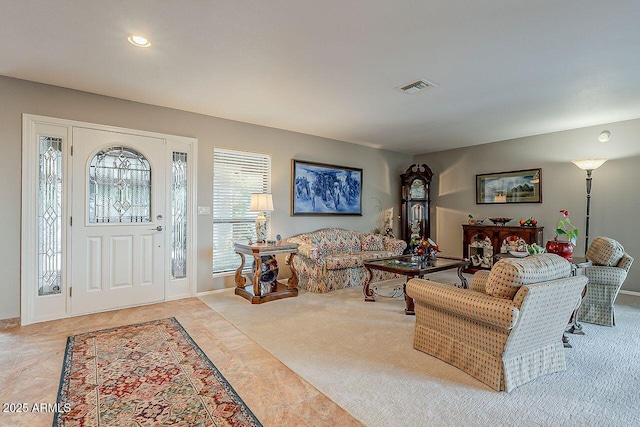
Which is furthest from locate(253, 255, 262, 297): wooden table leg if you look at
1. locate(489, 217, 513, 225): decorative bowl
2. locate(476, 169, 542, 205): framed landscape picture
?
locate(476, 169, 542, 205): framed landscape picture

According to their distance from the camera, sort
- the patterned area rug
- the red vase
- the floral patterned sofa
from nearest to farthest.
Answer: the patterned area rug, the red vase, the floral patterned sofa

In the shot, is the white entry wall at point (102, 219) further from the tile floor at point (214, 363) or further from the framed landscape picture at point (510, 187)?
the framed landscape picture at point (510, 187)

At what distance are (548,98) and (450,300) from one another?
298 centimetres

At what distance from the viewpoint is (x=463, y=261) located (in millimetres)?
4359

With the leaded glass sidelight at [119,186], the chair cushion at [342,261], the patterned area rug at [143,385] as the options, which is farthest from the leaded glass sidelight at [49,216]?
the chair cushion at [342,261]

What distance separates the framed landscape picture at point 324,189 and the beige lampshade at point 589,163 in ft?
11.5

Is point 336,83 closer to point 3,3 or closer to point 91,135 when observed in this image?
point 3,3

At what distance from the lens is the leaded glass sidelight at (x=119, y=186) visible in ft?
12.1

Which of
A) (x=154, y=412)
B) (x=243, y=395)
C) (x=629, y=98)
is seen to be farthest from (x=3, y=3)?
(x=629, y=98)

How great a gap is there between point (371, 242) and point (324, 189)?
1.31 m

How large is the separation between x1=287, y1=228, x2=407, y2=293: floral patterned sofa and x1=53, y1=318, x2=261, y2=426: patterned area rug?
2.04m

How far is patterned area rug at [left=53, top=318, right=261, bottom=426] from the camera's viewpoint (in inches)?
71.9

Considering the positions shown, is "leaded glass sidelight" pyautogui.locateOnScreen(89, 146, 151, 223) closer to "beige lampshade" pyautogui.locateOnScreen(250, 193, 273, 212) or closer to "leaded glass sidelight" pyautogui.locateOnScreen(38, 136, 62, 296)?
"leaded glass sidelight" pyautogui.locateOnScreen(38, 136, 62, 296)

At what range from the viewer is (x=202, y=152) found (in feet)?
14.6
